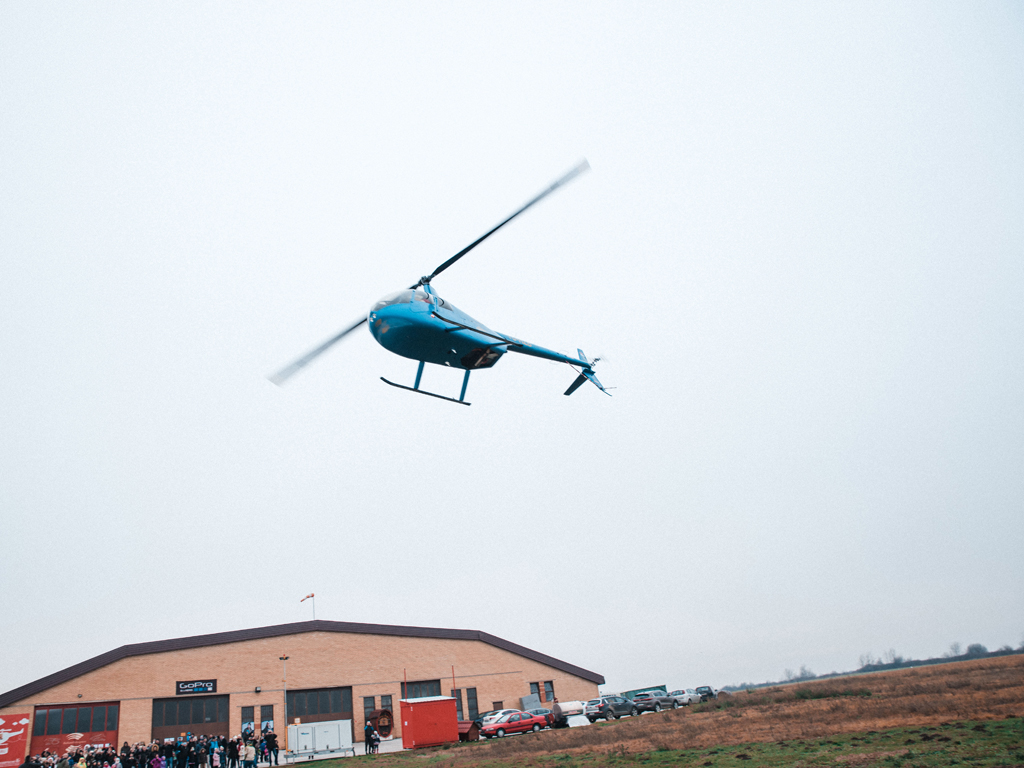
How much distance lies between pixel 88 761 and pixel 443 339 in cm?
1946

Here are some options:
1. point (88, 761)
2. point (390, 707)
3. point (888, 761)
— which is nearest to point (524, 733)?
point (390, 707)

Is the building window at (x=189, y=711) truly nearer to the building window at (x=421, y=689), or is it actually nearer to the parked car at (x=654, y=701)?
the building window at (x=421, y=689)

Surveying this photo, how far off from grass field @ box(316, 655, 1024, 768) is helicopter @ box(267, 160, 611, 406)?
10662mm

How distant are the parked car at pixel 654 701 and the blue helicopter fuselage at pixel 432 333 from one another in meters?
25.5

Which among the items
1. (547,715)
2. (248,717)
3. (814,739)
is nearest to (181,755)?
(248,717)

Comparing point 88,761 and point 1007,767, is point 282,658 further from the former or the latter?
point 1007,767

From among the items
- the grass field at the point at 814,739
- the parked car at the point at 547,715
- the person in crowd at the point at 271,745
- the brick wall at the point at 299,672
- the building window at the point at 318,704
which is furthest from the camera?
the building window at the point at 318,704

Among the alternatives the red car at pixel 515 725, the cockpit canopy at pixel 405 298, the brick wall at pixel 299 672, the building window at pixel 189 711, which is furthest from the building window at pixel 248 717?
the cockpit canopy at pixel 405 298

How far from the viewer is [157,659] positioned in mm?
30750

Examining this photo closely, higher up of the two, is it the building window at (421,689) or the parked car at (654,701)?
the building window at (421,689)

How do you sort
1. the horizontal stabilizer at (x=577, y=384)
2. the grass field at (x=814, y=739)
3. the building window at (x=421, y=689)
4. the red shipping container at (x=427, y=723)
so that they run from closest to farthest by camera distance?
1. the grass field at (x=814, y=739)
2. the horizontal stabilizer at (x=577, y=384)
3. the red shipping container at (x=427, y=723)
4. the building window at (x=421, y=689)

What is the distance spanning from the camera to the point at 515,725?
29.3 meters

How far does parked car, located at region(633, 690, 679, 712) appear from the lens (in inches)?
1404

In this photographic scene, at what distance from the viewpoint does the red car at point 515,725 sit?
28.9 m
